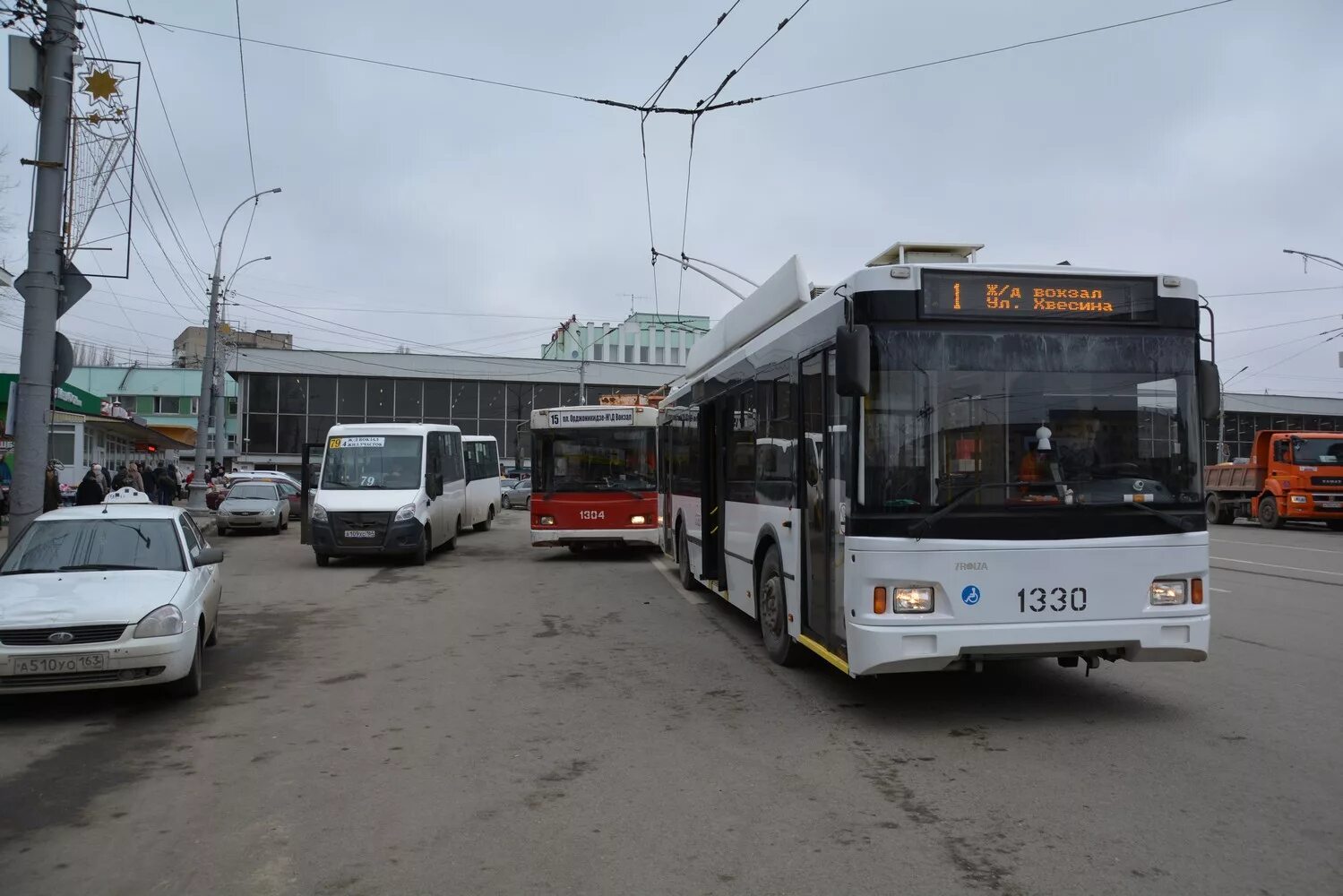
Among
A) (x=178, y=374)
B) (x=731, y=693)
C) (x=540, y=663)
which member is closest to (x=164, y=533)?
(x=540, y=663)

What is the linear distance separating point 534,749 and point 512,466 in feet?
191

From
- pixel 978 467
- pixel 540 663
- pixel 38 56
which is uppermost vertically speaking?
pixel 38 56

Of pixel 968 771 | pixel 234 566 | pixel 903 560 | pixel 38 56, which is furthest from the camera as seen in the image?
pixel 234 566

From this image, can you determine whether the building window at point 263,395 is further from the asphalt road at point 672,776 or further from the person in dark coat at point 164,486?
the asphalt road at point 672,776

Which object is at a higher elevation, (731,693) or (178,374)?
(178,374)

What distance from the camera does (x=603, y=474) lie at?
1862 cm

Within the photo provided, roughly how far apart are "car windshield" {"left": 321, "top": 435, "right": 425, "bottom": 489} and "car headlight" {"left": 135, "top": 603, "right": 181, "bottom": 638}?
11745mm

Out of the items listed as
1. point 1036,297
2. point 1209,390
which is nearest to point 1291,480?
point 1209,390

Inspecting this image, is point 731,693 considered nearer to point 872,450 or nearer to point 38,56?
point 872,450

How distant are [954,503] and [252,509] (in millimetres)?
24553

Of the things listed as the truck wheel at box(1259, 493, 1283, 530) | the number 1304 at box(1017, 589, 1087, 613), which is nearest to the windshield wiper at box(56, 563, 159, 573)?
the number 1304 at box(1017, 589, 1087, 613)

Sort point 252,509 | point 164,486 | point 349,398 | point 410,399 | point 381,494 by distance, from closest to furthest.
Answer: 1. point 381,494
2. point 252,509
3. point 164,486
4. point 349,398
5. point 410,399

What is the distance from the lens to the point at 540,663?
9.19 meters

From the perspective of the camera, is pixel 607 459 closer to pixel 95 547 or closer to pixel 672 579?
pixel 672 579
